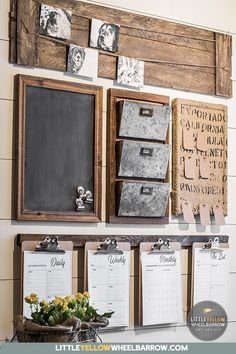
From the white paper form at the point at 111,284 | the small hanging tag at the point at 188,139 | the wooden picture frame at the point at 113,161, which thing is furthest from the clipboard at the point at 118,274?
the small hanging tag at the point at 188,139

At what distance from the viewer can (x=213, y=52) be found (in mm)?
3428

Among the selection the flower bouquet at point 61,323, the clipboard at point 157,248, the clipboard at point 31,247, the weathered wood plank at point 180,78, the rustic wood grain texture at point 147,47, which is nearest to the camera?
the flower bouquet at point 61,323

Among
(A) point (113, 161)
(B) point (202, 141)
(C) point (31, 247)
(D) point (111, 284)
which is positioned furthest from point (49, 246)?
(B) point (202, 141)

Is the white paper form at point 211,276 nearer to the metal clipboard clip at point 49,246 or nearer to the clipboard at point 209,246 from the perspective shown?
the clipboard at point 209,246

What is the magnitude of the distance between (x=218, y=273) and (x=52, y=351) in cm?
150

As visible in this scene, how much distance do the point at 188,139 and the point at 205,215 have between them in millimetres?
360

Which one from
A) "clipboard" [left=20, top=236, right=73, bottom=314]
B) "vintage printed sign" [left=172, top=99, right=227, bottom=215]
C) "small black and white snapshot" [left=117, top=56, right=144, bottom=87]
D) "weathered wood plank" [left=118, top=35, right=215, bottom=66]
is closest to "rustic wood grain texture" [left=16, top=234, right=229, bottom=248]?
"clipboard" [left=20, top=236, right=73, bottom=314]

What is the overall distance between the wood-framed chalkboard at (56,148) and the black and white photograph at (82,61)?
6 cm

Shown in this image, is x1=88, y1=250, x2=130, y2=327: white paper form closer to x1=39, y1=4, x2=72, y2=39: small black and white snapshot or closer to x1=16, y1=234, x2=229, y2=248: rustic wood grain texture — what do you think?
x1=16, y1=234, x2=229, y2=248: rustic wood grain texture

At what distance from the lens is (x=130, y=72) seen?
314 cm

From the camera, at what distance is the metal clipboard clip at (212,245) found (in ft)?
10.9

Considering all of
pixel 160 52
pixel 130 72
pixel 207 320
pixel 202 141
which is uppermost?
pixel 160 52

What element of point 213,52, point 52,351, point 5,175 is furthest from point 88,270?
point 213,52

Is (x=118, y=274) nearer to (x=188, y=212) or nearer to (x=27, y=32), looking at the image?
(x=188, y=212)
